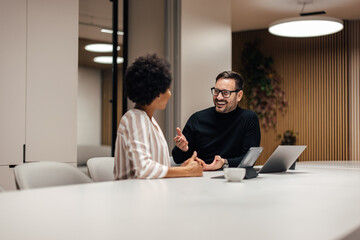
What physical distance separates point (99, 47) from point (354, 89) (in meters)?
5.15

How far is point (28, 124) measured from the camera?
398 centimetres

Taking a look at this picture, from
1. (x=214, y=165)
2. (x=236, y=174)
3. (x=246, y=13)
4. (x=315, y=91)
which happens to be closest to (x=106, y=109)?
(x=214, y=165)

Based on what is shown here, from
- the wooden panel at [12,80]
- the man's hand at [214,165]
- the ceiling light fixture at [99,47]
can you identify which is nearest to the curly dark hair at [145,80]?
the man's hand at [214,165]

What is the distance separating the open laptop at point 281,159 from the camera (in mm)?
2621

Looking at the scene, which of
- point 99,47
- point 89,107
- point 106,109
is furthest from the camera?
point 106,109

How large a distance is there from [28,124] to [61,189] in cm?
239

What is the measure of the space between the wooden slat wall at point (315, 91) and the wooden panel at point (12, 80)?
5718mm

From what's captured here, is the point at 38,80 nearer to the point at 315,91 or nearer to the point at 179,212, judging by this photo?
the point at 179,212

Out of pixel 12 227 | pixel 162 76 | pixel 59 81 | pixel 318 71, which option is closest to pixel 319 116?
pixel 318 71

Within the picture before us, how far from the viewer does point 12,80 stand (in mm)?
3914

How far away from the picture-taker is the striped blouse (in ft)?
7.16

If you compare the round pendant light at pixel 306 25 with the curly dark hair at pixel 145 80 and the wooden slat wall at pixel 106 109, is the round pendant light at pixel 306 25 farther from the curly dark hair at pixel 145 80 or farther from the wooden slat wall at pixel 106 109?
the curly dark hair at pixel 145 80

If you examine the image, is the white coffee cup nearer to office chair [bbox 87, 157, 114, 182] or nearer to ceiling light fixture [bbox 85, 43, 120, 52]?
office chair [bbox 87, 157, 114, 182]

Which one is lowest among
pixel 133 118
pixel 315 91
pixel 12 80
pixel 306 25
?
pixel 133 118
